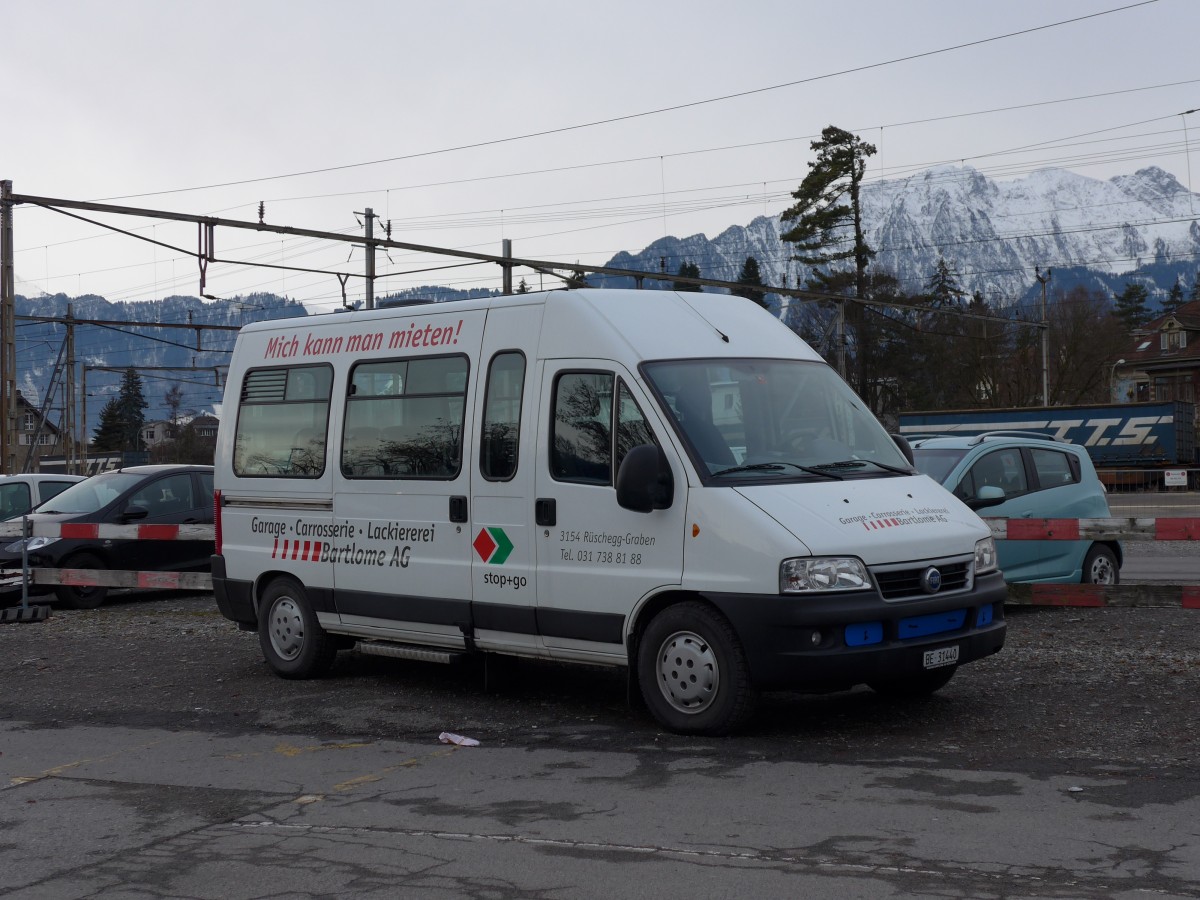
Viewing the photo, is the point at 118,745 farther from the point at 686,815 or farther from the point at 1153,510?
the point at 1153,510

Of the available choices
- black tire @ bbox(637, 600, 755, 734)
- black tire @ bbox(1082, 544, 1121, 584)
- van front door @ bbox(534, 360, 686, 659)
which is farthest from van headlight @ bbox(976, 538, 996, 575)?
black tire @ bbox(1082, 544, 1121, 584)

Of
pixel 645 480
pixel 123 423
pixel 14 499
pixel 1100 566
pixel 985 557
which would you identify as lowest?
pixel 1100 566

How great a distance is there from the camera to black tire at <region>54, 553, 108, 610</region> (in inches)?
647

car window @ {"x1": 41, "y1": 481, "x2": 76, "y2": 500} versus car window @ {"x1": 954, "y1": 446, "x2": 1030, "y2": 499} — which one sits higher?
car window @ {"x1": 954, "y1": 446, "x2": 1030, "y2": 499}

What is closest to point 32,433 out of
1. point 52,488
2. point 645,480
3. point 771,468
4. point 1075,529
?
point 52,488

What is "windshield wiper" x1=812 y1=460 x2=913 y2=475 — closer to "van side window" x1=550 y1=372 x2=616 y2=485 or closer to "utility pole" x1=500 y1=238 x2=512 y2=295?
"van side window" x1=550 y1=372 x2=616 y2=485

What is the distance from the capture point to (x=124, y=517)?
16.6 meters

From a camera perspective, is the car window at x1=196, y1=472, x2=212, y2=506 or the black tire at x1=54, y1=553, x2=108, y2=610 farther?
the car window at x1=196, y1=472, x2=212, y2=506

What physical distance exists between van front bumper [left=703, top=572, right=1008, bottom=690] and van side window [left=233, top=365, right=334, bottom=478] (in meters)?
3.83

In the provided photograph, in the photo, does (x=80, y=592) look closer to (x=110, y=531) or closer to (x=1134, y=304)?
(x=110, y=531)

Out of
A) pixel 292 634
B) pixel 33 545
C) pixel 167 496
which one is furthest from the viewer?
pixel 167 496

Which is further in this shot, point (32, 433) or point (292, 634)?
point (32, 433)

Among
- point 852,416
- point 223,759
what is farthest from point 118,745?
point 852,416

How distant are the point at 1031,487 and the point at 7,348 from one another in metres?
22.4
